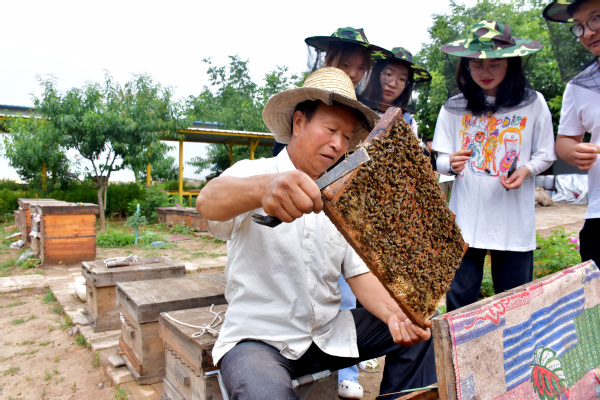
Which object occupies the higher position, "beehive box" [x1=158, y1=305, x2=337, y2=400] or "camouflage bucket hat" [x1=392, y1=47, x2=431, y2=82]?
"camouflage bucket hat" [x1=392, y1=47, x2=431, y2=82]

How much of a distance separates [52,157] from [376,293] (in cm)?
1225

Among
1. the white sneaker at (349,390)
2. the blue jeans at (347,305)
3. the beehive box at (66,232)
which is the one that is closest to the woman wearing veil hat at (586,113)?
the blue jeans at (347,305)

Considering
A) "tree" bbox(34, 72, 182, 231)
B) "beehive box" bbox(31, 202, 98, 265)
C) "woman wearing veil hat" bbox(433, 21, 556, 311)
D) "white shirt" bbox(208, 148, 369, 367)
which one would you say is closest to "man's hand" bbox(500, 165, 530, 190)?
"woman wearing veil hat" bbox(433, 21, 556, 311)

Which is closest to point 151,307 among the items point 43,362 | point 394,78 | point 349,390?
point 349,390

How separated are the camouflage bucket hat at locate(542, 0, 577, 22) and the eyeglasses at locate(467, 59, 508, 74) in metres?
0.39

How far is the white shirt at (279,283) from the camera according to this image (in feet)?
5.97

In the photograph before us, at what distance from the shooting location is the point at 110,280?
3998 mm

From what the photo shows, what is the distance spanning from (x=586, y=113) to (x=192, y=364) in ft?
8.56

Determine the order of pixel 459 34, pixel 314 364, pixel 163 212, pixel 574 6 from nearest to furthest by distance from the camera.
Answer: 1. pixel 314 364
2. pixel 574 6
3. pixel 459 34
4. pixel 163 212

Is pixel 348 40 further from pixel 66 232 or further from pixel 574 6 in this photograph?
pixel 66 232

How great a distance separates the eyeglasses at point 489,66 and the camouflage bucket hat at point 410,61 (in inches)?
31.8

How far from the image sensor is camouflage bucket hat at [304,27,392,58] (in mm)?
3078

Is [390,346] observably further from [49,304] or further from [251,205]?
[49,304]

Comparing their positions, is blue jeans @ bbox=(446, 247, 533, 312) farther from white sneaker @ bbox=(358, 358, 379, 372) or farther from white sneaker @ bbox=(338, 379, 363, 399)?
white sneaker @ bbox=(358, 358, 379, 372)
